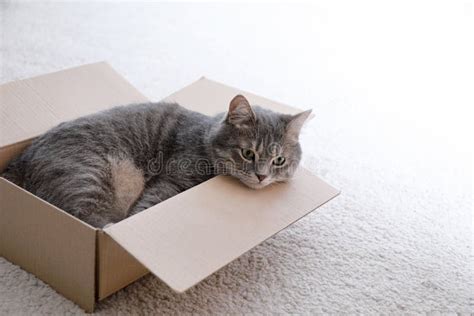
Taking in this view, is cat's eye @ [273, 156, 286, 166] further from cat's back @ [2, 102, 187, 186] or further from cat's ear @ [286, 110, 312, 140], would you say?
cat's back @ [2, 102, 187, 186]

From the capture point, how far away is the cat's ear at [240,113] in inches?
59.4

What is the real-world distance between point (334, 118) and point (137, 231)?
4.98 ft

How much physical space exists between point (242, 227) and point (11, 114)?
824 mm

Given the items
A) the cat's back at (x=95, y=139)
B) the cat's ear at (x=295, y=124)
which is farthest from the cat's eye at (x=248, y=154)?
the cat's back at (x=95, y=139)

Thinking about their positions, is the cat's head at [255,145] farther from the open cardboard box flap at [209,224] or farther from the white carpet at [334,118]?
the white carpet at [334,118]

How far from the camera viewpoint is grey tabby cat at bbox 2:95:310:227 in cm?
145

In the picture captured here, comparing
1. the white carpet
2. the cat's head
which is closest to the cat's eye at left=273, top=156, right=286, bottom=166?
the cat's head

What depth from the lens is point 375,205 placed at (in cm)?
198

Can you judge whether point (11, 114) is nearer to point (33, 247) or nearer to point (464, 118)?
point (33, 247)

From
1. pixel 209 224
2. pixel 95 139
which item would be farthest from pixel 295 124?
pixel 95 139

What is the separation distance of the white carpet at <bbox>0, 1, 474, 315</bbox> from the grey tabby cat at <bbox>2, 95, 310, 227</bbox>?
0.79 ft

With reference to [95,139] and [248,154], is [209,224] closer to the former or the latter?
[248,154]

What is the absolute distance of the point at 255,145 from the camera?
5.04 ft

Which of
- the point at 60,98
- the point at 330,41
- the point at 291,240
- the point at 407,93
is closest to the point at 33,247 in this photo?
the point at 60,98
